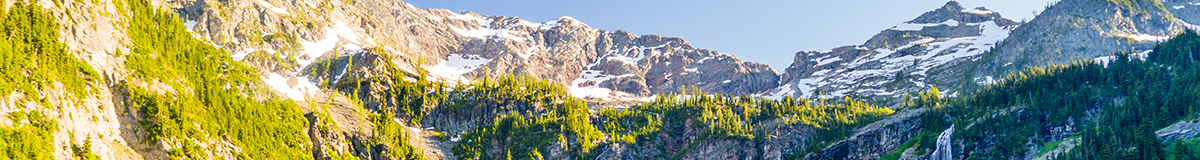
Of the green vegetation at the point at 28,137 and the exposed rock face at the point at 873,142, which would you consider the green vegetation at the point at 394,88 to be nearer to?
the green vegetation at the point at 28,137

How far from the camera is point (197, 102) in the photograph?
A: 119250mm

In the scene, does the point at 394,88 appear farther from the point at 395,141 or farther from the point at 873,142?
the point at 873,142

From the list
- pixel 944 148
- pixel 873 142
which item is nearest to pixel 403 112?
pixel 873 142

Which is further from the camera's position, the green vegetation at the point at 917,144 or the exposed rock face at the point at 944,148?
the green vegetation at the point at 917,144

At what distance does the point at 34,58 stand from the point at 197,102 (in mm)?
26292

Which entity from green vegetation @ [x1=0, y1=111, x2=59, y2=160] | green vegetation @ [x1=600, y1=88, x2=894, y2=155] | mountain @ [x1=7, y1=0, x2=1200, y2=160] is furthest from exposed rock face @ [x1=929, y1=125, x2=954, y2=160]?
green vegetation @ [x1=0, y1=111, x2=59, y2=160]

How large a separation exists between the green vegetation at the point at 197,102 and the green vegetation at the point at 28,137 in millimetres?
18400

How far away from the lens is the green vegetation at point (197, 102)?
108 meters

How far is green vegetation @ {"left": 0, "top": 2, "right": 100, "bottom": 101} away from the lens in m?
87.9

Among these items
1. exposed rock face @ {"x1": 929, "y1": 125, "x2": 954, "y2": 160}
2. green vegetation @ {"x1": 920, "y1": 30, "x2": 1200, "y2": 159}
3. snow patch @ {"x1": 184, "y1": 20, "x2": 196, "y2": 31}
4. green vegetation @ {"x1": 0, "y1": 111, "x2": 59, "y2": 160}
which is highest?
snow patch @ {"x1": 184, "y1": 20, "x2": 196, "y2": 31}

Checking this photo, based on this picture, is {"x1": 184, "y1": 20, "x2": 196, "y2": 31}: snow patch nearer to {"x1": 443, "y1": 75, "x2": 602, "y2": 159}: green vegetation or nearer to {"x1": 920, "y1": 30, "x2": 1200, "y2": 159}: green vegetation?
{"x1": 443, "y1": 75, "x2": 602, "y2": 159}: green vegetation

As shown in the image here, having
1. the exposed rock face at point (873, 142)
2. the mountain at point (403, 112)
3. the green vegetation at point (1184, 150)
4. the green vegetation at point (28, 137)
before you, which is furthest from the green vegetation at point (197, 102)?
the green vegetation at point (1184, 150)

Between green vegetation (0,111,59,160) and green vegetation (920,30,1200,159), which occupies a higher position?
green vegetation (0,111,59,160)

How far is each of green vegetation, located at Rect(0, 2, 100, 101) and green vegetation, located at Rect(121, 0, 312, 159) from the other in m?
9.10
